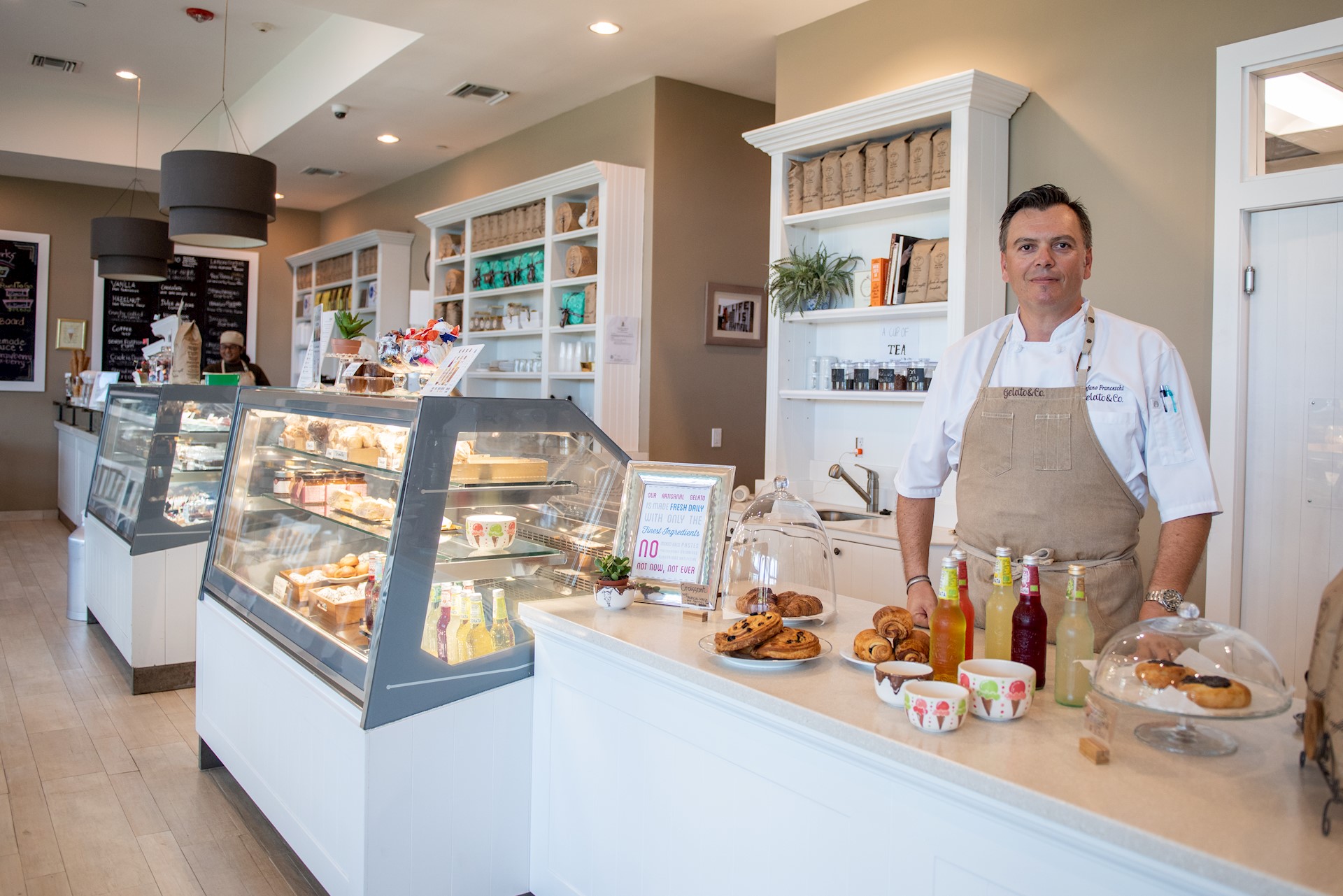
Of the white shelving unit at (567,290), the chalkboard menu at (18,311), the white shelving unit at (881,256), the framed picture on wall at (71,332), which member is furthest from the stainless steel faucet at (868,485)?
the chalkboard menu at (18,311)

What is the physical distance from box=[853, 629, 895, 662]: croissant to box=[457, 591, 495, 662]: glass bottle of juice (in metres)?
0.97

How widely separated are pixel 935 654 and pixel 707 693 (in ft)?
1.40

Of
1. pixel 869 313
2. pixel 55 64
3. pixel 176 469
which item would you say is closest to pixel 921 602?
pixel 869 313

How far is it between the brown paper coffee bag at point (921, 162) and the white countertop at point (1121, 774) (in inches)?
104

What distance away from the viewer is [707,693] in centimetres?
177

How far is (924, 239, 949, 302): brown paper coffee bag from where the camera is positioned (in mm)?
3855

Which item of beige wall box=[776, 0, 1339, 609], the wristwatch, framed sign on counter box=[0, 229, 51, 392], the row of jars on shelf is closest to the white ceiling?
framed sign on counter box=[0, 229, 51, 392]

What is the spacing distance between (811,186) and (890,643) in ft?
10.2

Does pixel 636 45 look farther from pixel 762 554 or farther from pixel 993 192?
pixel 762 554

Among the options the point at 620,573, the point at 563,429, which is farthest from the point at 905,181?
the point at 620,573

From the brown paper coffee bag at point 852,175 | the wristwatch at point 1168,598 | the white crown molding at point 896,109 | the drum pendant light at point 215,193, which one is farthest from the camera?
the drum pendant light at point 215,193

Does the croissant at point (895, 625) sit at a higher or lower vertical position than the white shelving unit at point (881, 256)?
lower

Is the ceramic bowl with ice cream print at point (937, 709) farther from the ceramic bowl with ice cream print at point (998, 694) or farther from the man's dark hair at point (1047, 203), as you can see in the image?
the man's dark hair at point (1047, 203)

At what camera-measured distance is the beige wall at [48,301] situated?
9125 millimetres
